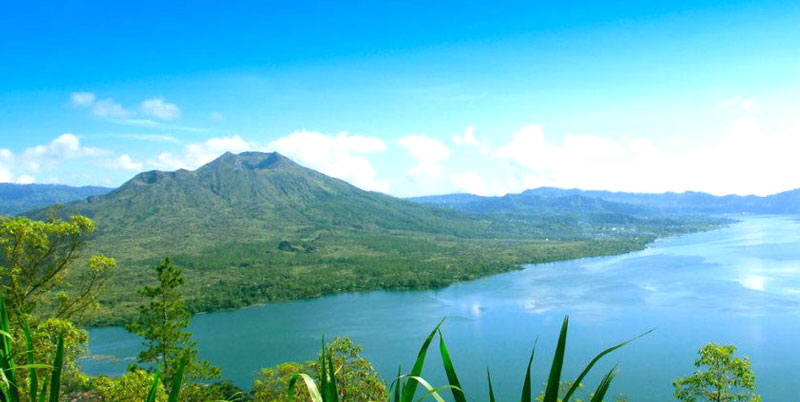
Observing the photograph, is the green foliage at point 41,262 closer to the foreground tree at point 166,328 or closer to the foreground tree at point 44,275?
the foreground tree at point 44,275

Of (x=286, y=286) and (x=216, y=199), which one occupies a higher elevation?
(x=216, y=199)

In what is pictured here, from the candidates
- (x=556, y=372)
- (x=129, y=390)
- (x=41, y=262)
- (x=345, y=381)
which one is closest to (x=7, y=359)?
(x=556, y=372)

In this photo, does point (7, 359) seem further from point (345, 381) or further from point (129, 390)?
point (345, 381)

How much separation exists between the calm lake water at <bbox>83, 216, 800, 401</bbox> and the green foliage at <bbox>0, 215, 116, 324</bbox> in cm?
1869

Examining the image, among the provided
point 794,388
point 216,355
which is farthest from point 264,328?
point 794,388

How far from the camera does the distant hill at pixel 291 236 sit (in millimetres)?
58938

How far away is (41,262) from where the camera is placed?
8172 mm

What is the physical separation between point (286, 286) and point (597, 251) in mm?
53012

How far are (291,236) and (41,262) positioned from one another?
308ft

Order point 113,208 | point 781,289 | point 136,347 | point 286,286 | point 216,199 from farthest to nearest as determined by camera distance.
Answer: point 216,199, point 113,208, point 286,286, point 781,289, point 136,347

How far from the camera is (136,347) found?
34969mm

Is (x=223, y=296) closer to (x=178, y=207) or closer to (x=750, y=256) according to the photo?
(x=750, y=256)

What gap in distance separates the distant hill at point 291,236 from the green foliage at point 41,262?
38.5 meters

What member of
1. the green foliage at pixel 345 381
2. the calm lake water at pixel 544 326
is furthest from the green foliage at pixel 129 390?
the calm lake water at pixel 544 326
